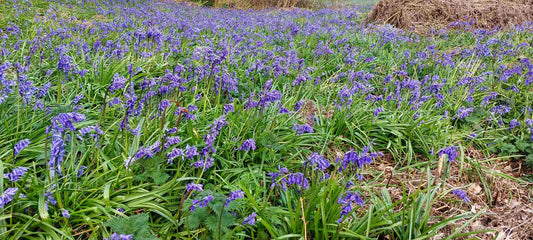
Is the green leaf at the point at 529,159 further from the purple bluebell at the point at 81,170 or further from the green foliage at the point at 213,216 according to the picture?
the purple bluebell at the point at 81,170

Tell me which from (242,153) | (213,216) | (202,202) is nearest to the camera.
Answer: (202,202)

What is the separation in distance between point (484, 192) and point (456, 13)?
710cm

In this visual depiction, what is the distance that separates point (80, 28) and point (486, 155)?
18.6 feet

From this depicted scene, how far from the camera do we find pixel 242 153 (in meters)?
2.84

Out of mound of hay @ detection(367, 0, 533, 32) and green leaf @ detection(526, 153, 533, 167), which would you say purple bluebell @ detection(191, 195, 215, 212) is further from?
mound of hay @ detection(367, 0, 533, 32)

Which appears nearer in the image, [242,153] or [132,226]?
[132,226]

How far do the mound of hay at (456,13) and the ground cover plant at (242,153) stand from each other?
12.0 ft

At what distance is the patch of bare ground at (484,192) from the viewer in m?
2.46

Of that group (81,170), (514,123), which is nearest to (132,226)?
(81,170)

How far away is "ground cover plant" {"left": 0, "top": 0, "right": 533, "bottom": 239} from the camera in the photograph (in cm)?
200

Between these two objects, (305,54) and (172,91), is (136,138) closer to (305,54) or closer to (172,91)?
(172,91)

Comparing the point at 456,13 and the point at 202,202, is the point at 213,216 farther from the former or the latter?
the point at 456,13

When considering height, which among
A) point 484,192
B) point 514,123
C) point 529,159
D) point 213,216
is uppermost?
point 514,123

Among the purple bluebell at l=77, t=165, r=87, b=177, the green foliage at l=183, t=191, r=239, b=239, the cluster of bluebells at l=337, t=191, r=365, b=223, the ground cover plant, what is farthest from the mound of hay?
the purple bluebell at l=77, t=165, r=87, b=177
